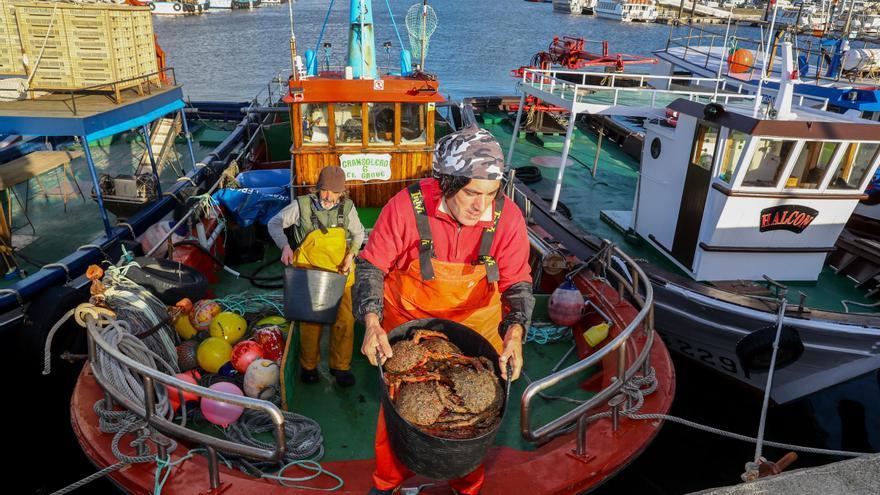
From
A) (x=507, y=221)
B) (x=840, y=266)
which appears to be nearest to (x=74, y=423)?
(x=507, y=221)

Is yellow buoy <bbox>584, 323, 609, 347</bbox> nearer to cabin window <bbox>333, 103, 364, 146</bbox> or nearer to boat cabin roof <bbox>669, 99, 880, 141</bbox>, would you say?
boat cabin roof <bbox>669, 99, 880, 141</bbox>

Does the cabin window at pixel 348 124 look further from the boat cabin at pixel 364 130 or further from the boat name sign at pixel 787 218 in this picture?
the boat name sign at pixel 787 218

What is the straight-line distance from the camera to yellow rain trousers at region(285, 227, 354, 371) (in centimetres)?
457

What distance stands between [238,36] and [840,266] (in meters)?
53.1

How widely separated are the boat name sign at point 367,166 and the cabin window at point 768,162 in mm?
4238

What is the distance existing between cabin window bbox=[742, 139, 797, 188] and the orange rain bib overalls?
4.35 m

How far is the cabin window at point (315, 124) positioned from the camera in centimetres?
695

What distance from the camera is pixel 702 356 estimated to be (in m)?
6.86

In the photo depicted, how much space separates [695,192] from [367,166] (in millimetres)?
4061

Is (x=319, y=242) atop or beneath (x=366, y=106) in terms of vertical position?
beneath

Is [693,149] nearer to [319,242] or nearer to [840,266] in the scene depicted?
[840,266]

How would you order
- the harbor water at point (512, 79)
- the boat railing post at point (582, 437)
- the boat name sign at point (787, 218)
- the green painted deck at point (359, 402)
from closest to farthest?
the boat railing post at point (582, 437) < the green painted deck at point (359, 402) < the boat name sign at point (787, 218) < the harbor water at point (512, 79)

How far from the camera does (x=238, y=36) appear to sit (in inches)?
1992

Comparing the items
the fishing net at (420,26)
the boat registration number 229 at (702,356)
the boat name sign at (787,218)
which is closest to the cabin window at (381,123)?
the fishing net at (420,26)
